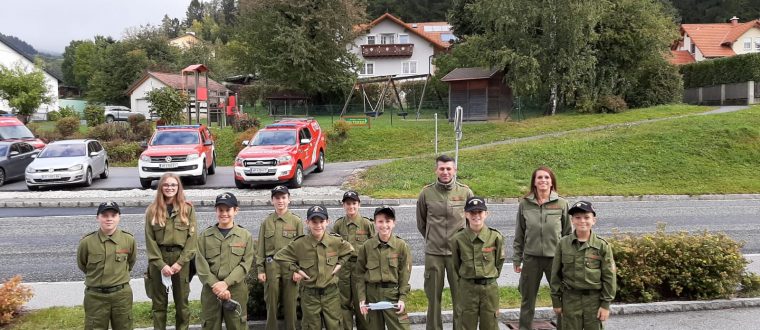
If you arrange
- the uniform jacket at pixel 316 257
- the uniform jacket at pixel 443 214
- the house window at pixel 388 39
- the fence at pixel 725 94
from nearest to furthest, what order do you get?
1. the uniform jacket at pixel 316 257
2. the uniform jacket at pixel 443 214
3. the fence at pixel 725 94
4. the house window at pixel 388 39

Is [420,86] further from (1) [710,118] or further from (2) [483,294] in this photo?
(2) [483,294]

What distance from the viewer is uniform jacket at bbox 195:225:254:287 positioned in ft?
19.2

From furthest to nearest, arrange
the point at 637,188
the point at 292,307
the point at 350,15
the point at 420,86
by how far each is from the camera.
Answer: the point at 420,86, the point at 350,15, the point at 637,188, the point at 292,307

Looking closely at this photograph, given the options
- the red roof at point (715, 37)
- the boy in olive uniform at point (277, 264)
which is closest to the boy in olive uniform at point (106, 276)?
the boy in olive uniform at point (277, 264)

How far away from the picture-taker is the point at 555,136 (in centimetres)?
2569

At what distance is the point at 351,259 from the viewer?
612 cm

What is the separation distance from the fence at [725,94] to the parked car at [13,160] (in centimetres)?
3794

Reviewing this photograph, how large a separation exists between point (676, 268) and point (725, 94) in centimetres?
3583

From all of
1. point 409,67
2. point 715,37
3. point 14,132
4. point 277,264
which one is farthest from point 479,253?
point 715,37

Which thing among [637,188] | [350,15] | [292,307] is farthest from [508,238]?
[350,15]

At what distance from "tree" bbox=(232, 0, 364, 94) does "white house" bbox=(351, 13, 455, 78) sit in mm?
12517

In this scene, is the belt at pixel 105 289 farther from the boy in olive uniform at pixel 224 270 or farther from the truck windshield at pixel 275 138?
the truck windshield at pixel 275 138

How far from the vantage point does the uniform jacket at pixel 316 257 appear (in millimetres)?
5789

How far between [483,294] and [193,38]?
3780 inches
